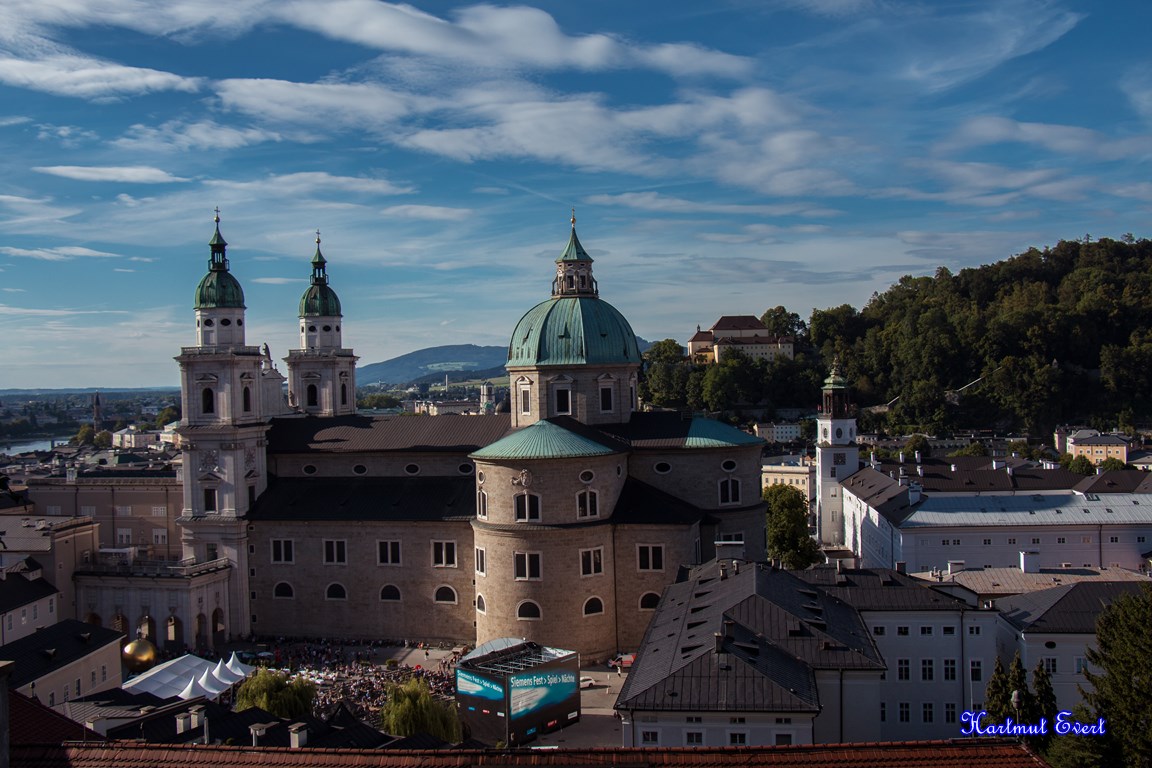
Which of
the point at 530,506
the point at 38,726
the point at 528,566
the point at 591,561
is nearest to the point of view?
the point at 38,726

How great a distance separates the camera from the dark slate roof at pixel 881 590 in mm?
34781

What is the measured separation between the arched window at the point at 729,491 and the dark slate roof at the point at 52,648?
25721 mm

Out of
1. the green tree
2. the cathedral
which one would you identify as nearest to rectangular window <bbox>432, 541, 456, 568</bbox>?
the cathedral

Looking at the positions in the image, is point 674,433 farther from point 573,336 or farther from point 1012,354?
point 1012,354

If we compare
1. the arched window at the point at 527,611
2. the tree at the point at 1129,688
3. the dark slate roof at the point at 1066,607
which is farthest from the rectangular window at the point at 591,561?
the tree at the point at 1129,688

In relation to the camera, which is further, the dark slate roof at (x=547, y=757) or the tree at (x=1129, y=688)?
the tree at (x=1129, y=688)

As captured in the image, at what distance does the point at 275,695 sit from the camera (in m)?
33.0

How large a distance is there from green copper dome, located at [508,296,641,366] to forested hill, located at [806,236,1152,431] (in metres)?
86.0

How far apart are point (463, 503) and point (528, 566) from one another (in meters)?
5.81

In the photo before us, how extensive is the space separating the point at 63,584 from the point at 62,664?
→ 15374 millimetres

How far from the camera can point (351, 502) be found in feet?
166

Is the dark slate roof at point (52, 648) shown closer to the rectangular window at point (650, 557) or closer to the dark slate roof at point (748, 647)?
the dark slate roof at point (748, 647)

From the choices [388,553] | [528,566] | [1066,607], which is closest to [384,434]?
[388,553]

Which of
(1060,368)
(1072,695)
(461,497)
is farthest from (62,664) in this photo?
(1060,368)
